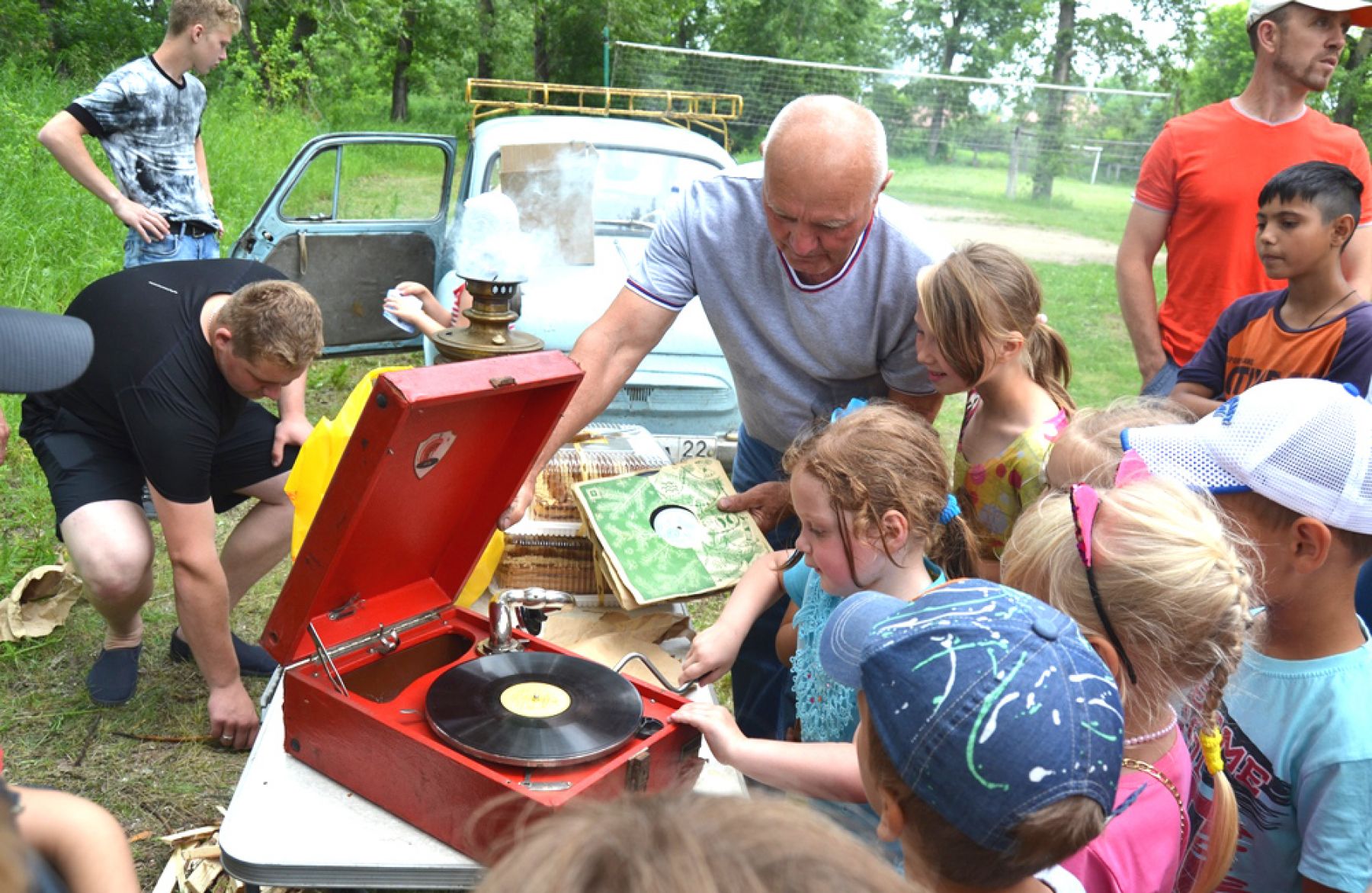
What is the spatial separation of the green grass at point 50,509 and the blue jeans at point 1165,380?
6.47 feet

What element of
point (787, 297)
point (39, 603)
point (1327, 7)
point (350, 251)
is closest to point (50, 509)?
point (39, 603)

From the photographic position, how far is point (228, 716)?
340 cm

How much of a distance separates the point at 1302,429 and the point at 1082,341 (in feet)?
32.7

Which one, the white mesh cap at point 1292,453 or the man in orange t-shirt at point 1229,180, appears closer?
the white mesh cap at point 1292,453

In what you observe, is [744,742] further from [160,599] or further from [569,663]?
[160,599]

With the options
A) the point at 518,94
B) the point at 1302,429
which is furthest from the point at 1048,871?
the point at 518,94

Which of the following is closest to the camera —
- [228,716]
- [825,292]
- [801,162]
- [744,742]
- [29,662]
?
[744,742]

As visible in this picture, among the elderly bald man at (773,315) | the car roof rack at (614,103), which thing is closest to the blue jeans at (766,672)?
the elderly bald man at (773,315)

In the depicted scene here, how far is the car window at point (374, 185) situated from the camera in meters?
13.6

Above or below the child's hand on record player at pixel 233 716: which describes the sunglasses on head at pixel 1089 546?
above

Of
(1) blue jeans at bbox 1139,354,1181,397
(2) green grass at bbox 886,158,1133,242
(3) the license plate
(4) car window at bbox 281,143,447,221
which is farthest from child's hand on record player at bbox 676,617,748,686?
(2) green grass at bbox 886,158,1133,242

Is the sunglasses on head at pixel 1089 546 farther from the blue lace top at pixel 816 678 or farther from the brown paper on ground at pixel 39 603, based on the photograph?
the brown paper on ground at pixel 39 603

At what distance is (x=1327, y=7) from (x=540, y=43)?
19.8 metres

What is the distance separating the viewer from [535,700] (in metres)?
2.03
